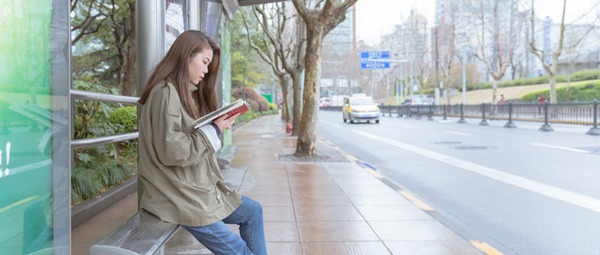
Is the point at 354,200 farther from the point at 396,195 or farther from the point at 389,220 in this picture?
the point at 389,220

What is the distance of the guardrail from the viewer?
20.6 meters

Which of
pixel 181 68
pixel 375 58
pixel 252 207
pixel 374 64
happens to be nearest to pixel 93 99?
pixel 181 68

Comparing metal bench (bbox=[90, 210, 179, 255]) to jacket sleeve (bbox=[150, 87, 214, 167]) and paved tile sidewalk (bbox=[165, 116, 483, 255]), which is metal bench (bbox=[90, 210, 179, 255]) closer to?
jacket sleeve (bbox=[150, 87, 214, 167])

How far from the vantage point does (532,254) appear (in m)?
4.77

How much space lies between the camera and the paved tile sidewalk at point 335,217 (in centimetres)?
474

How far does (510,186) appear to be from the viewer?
26.8ft

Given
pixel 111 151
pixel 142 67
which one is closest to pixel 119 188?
pixel 111 151

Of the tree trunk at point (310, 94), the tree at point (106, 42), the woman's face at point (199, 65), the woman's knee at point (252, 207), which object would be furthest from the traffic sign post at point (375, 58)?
the woman's face at point (199, 65)

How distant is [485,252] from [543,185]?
4189 mm

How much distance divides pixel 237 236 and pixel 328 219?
3.14 metres

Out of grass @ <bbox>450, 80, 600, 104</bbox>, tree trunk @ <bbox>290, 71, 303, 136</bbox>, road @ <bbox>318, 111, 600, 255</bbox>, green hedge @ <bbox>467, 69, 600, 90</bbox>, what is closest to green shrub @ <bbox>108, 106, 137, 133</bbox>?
road @ <bbox>318, 111, 600, 255</bbox>

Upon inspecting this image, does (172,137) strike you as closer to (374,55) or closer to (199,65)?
(199,65)

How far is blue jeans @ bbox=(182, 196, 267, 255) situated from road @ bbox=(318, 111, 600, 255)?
2.74m

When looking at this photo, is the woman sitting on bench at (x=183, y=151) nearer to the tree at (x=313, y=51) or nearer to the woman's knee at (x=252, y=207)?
the woman's knee at (x=252, y=207)
